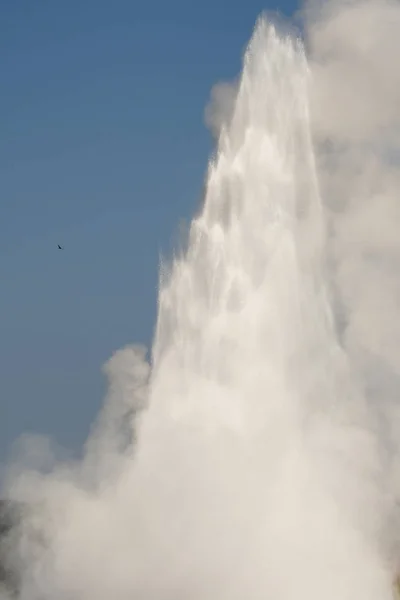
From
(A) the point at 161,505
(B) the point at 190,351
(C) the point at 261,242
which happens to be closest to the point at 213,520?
(A) the point at 161,505

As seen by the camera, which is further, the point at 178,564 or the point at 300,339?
the point at 300,339

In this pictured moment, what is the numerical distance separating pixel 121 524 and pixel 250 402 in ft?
31.1

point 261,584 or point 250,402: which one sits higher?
point 250,402

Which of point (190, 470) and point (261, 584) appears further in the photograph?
point (190, 470)

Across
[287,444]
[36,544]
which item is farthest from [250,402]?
[36,544]

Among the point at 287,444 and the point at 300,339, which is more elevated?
the point at 300,339

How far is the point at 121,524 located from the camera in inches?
2923

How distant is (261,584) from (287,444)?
8.35m

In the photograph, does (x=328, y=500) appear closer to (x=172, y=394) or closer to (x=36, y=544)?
(x=172, y=394)

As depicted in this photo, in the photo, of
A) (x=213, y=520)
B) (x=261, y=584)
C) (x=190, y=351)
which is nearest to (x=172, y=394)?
(x=190, y=351)

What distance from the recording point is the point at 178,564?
233 ft

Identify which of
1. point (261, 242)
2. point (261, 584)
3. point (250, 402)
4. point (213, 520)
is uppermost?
point (261, 242)

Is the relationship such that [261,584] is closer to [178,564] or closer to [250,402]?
[178,564]

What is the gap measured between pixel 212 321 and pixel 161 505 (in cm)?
1027
